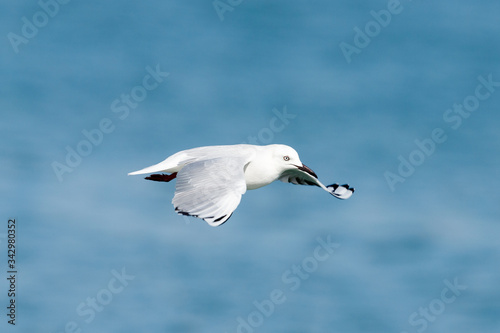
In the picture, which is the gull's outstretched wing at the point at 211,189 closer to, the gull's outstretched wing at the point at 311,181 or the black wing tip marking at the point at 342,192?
the gull's outstretched wing at the point at 311,181

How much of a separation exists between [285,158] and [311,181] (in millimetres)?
1763

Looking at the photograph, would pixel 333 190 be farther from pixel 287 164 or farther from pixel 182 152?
pixel 182 152

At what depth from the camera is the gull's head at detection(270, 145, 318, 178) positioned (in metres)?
22.5

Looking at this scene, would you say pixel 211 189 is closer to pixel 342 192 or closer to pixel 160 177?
pixel 160 177

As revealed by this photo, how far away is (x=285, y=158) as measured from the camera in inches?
891

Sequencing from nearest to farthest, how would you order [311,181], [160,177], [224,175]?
[224,175], [160,177], [311,181]

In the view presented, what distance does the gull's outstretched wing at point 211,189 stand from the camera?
1830 centimetres

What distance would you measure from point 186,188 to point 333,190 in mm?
6477

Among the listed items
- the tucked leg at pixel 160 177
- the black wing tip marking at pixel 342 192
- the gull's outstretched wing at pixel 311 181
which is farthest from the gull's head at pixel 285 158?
the tucked leg at pixel 160 177

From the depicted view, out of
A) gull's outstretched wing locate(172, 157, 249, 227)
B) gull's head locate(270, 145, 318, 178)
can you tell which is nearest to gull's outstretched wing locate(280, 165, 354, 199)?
gull's head locate(270, 145, 318, 178)

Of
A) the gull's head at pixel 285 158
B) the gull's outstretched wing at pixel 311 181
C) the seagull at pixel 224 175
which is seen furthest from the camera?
the gull's outstretched wing at pixel 311 181

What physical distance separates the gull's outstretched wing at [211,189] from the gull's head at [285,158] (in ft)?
6.08

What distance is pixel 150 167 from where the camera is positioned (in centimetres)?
2184

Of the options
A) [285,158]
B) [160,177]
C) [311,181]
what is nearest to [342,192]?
[311,181]
